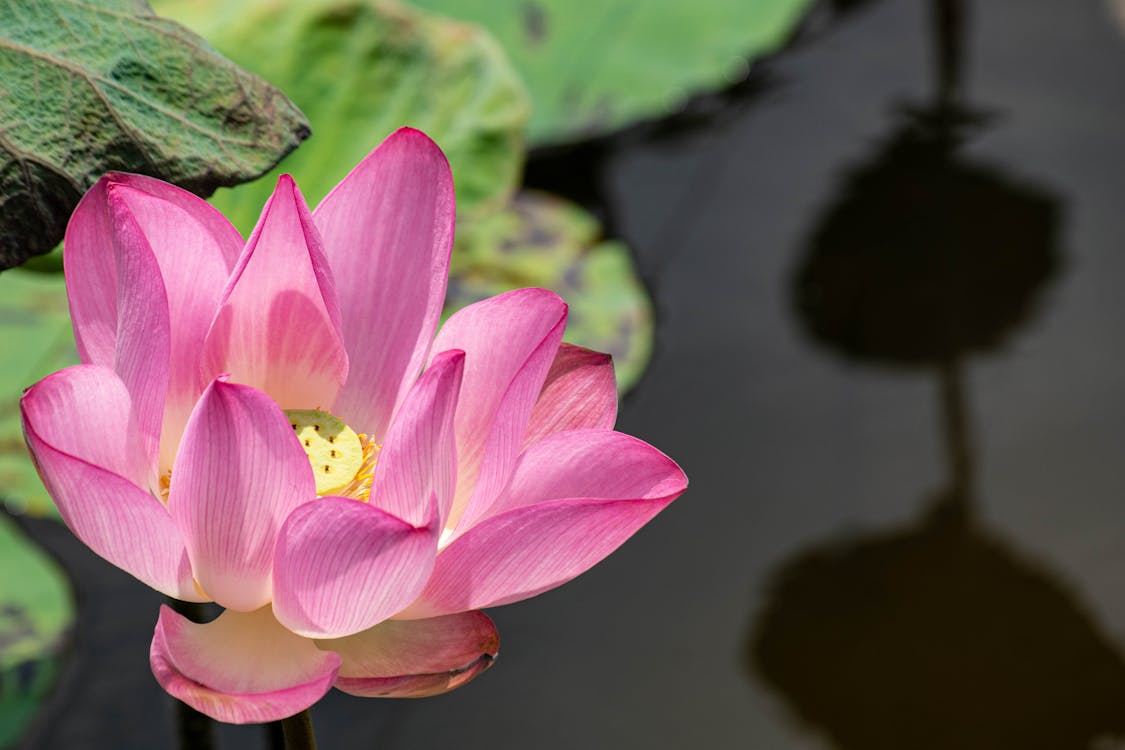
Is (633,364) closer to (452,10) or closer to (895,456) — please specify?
(895,456)

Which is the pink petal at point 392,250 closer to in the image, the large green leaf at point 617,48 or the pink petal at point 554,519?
the pink petal at point 554,519

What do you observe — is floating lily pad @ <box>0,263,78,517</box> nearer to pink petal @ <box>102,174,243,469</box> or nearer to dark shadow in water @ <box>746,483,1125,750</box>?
pink petal @ <box>102,174,243,469</box>

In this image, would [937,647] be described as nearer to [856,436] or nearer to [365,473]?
[856,436]

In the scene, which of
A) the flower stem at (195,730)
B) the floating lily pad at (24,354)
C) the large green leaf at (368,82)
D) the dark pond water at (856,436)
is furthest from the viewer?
the dark pond water at (856,436)

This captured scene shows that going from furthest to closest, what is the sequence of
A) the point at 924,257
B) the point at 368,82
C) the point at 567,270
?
1. the point at 924,257
2. the point at 567,270
3. the point at 368,82

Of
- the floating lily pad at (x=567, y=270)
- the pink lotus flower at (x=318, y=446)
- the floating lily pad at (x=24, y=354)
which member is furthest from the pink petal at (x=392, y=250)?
the floating lily pad at (x=567, y=270)

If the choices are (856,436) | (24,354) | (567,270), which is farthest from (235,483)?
(856,436)

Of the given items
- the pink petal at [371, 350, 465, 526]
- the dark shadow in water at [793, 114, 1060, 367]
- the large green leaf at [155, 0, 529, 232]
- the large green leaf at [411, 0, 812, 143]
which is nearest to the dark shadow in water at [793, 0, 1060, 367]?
the dark shadow in water at [793, 114, 1060, 367]
